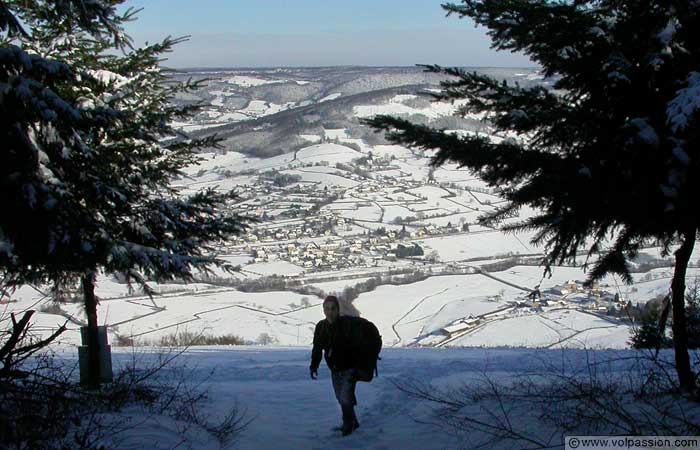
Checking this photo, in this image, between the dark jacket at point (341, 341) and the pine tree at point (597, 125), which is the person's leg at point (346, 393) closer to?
the dark jacket at point (341, 341)

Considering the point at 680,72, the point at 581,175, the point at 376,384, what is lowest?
the point at 376,384

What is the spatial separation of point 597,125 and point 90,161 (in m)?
4.99

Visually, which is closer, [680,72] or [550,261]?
[680,72]

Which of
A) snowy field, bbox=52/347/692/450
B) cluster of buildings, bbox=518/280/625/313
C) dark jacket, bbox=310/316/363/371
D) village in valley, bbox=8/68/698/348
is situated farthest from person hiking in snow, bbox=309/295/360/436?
cluster of buildings, bbox=518/280/625/313

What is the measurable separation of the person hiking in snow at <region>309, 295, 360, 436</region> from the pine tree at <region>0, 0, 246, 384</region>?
1.87 m

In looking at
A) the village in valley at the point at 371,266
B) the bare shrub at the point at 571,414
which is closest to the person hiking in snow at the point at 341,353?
the bare shrub at the point at 571,414

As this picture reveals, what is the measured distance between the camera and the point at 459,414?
5543mm

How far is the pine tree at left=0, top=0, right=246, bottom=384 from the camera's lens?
405 centimetres

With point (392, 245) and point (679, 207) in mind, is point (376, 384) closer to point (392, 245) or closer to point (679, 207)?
point (679, 207)

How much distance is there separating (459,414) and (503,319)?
44.6 feet

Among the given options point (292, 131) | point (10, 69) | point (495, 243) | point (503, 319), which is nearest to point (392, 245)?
point (495, 243)

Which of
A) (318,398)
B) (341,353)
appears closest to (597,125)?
(341,353)

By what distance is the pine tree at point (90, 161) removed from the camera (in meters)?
4.05

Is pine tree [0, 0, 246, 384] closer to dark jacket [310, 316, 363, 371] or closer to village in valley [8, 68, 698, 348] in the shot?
village in valley [8, 68, 698, 348]
